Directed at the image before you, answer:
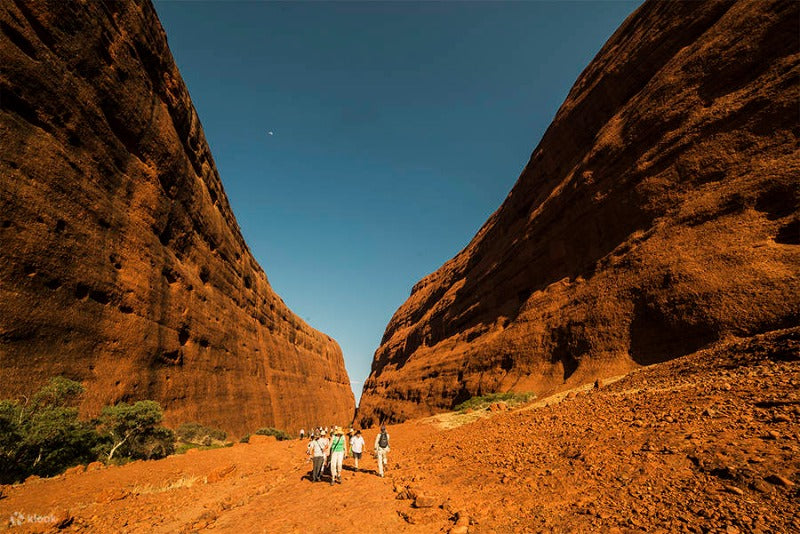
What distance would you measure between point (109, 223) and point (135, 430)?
34.6 feet

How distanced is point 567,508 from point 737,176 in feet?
54.1

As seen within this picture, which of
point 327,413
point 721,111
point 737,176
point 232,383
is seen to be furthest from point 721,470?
point 327,413

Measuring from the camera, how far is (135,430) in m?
13.8

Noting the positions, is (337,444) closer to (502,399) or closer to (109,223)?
(502,399)

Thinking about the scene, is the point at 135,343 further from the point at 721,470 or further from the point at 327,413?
the point at 327,413

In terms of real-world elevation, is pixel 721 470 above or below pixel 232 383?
below

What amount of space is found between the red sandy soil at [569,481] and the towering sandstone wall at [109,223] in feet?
26.5

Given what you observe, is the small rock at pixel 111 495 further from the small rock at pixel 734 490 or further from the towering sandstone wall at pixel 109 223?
the small rock at pixel 734 490

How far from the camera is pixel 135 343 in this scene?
1866 centimetres

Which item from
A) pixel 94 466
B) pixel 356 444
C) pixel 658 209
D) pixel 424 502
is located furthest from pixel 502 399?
pixel 94 466

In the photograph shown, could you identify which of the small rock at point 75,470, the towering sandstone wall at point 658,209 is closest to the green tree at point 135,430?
the small rock at point 75,470

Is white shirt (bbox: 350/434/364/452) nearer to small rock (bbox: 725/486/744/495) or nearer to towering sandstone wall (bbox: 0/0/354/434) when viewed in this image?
small rock (bbox: 725/486/744/495)

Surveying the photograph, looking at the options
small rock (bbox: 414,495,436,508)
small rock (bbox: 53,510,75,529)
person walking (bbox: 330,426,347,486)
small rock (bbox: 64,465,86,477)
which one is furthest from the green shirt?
small rock (bbox: 64,465,86,477)

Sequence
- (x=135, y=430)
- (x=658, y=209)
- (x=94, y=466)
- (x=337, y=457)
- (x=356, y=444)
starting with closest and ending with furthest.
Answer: (x=337, y=457), (x=356, y=444), (x=94, y=466), (x=135, y=430), (x=658, y=209)
